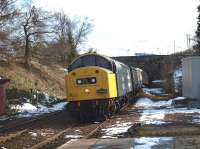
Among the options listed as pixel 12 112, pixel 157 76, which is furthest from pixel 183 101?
pixel 157 76

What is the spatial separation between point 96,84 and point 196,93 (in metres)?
11.2

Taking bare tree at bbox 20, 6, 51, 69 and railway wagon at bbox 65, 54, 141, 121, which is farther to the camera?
bare tree at bbox 20, 6, 51, 69

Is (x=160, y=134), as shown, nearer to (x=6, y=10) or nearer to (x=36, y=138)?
(x=36, y=138)

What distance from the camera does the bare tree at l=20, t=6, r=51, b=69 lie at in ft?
164

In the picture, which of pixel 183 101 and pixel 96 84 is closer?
pixel 96 84

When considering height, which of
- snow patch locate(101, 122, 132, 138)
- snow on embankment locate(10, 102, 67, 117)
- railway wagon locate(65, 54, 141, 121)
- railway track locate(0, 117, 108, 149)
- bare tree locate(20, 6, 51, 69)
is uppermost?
bare tree locate(20, 6, 51, 69)

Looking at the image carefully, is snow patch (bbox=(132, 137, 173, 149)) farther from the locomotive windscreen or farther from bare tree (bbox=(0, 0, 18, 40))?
bare tree (bbox=(0, 0, 18, 40))

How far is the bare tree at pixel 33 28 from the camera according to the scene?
164 feet

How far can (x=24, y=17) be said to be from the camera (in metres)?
49.2

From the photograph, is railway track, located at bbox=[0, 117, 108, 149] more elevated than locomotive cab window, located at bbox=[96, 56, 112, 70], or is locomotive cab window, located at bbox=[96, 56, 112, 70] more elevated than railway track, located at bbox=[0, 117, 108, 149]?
locomotive cab window, located at bbox=[96, 56, 112, 70]

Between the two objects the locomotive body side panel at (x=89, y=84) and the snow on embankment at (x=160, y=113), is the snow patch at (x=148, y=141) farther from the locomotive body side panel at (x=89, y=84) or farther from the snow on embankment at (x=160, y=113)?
the locomotive body side panel at (x=89, y=84)

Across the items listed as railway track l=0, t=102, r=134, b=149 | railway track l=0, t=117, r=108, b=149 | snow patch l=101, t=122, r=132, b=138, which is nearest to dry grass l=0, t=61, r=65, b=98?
railway track l=0, t=102, r=134, b=149

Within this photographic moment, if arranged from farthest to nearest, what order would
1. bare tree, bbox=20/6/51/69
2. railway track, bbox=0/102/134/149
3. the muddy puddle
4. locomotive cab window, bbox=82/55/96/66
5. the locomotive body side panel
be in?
bare tree, bbox=20/6/51/69, locomotive cab window, bbox=82/55/96/66, the locomotive body side panel, railway track, bbox=0/102/134/149, the muddy puddle

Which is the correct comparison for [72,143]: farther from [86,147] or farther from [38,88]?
[38,88]
